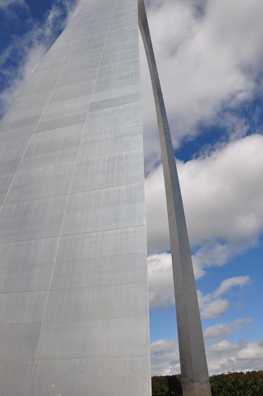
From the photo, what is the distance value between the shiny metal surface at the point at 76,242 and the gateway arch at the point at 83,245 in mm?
37

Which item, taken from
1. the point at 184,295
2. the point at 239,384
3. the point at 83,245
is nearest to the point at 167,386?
the point at 239,384

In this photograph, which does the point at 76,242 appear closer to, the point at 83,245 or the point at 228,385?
the point at 83,245

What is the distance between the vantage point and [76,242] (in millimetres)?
10305

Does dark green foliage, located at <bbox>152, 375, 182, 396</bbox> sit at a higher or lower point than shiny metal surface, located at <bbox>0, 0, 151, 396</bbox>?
lower

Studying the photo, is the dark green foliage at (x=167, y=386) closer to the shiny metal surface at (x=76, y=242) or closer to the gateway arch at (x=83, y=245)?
the gateway arch at (x=83, y=245)

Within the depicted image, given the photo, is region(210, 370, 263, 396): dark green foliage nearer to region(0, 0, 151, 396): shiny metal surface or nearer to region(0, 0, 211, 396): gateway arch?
region(0, 0, 211, 396): gateway arch

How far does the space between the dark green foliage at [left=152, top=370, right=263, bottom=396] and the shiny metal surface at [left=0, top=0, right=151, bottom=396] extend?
1055cm

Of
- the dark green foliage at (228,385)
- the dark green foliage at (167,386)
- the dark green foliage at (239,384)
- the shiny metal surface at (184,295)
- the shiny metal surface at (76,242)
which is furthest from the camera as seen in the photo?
the dark green foliage at (167,386)

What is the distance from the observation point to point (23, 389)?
8000 mm

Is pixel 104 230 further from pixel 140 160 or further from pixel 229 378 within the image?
pixel 229 378

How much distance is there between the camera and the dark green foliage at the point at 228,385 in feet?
50.8

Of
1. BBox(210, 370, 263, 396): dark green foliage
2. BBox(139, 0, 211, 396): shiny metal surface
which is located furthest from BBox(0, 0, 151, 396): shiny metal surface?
BBox(210, 370, 263, 396): dark green foliage

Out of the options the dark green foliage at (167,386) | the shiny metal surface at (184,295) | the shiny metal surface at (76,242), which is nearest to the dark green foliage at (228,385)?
the dark green foliage at (167,386)

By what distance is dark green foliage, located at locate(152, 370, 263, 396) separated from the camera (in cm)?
1547
